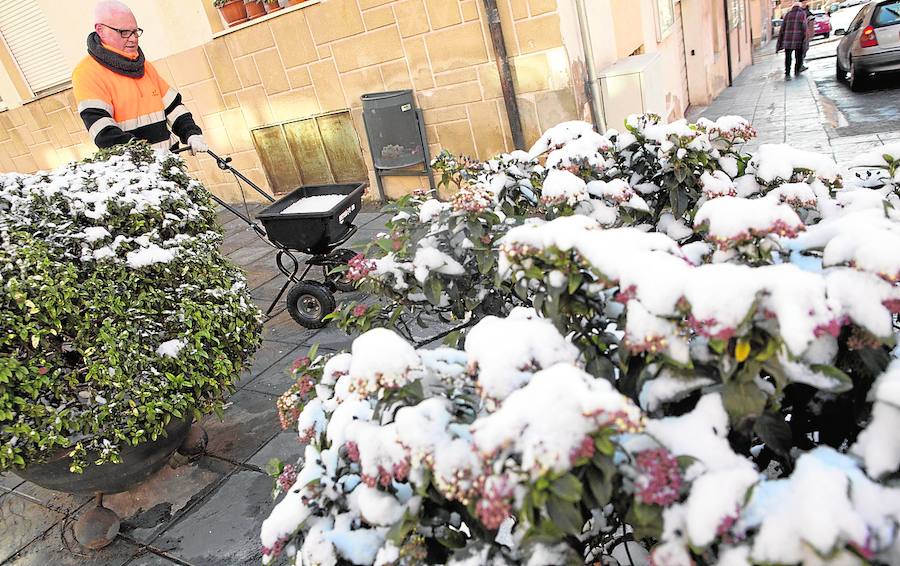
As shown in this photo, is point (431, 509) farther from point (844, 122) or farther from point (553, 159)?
point (844, 122)

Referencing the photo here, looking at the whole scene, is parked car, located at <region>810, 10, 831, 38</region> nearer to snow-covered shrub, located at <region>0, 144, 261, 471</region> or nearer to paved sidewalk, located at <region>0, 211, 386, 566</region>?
paved sidewalk, located at <region>0, 211, 386, 566</region>

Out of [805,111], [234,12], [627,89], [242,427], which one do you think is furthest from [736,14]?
[242,427]

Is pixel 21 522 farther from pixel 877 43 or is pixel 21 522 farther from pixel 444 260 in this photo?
pixel 877 43

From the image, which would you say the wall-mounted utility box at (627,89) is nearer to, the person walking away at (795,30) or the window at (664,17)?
the window at (664,17)

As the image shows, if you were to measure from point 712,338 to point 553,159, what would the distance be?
59.3 inches

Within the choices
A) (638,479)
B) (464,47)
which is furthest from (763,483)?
(464,47)

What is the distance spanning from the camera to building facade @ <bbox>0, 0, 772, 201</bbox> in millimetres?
6273

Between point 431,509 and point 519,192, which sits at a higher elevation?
point 519,192

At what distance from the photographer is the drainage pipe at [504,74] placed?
6016 millimetres

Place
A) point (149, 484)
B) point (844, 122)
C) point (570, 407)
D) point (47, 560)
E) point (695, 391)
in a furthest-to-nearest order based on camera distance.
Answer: point (844, 122), point (149, 484), point (47, 560), point (695, 391), point (570, 407)

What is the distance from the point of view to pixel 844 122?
844cm

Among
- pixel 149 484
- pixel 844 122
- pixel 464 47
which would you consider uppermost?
pixel 464 47

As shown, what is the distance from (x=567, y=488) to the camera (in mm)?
1023

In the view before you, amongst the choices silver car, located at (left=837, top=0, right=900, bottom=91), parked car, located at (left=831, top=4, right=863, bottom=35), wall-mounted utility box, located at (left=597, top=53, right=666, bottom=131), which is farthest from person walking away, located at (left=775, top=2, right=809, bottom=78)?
parked car, located at (left=831, top=4, right=863, bottom=35)
